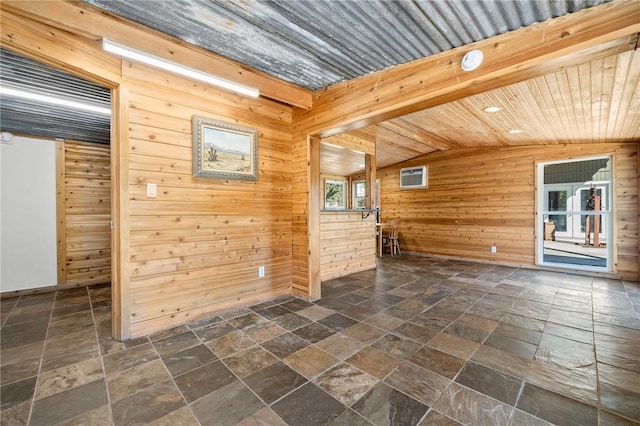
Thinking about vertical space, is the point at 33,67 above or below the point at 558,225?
above

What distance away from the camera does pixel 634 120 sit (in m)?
3.27

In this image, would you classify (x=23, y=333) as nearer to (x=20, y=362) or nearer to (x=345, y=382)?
(x=20, y=362)

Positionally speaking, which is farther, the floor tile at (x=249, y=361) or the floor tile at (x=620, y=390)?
the floor tile at (x=249, y=361)

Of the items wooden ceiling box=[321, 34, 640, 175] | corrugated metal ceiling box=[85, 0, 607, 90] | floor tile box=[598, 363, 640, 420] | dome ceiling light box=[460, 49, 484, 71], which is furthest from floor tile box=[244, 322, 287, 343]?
wooden ceiling box=[321, 34, 640, 175]

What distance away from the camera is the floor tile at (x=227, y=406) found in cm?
142

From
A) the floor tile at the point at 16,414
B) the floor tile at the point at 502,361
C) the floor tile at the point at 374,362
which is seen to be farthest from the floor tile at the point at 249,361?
the floor tile at the point at 502,361

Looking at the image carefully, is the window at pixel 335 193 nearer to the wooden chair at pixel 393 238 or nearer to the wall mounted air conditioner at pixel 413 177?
the wooden chair at pixel 393 238

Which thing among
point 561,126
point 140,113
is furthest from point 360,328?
point 561,126

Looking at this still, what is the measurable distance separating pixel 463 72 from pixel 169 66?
2.45 m

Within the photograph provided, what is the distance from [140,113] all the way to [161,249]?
125 centimetres

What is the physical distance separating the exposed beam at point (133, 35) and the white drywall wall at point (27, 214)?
300 centimetres

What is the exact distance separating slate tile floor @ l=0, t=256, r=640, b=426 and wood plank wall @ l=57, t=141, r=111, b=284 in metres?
0.83

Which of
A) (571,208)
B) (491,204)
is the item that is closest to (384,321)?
(491,204)

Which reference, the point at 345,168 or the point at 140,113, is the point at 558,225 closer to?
the point at 345,168
